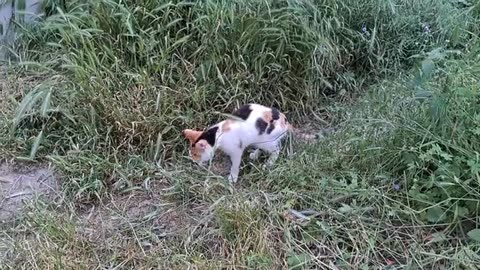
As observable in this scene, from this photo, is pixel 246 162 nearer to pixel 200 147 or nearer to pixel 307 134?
pixel 200 147

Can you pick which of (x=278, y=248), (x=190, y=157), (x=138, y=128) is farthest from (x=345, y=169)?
→ (x=138, y=128)

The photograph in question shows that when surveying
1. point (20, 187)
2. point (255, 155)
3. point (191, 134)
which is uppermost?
point (191, 134)

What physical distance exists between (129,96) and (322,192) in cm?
99

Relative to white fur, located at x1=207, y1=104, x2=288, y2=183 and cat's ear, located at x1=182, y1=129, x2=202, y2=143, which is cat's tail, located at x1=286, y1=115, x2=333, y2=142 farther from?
cat's ear, located at x1=182, y1=129, x2=202, y2=143

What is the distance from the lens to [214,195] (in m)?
2.80

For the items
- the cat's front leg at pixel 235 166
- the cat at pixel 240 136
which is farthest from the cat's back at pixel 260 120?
the cat's front leg at pixel 235 166

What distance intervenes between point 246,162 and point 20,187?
98 centimetres

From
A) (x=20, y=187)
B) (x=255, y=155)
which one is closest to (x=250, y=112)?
(x=255, y=155)

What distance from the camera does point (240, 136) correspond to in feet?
9.47

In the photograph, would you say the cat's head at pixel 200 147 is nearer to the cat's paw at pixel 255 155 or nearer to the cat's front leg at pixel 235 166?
the cat's front leg at pixel 235 166

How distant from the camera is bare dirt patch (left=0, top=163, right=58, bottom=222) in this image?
282 centimetres

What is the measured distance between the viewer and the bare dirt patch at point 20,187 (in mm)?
2816

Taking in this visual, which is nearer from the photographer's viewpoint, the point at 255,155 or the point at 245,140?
the point at 245,140

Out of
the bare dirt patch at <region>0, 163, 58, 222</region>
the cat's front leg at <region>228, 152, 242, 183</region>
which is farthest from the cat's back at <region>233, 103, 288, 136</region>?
the bare dirt patch at <region>0, 163, 58, 222</region>
